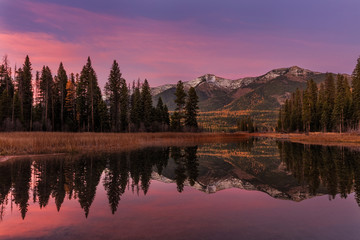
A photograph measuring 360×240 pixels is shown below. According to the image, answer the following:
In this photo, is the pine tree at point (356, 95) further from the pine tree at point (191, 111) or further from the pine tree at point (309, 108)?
the pine tree at point (191, 111)

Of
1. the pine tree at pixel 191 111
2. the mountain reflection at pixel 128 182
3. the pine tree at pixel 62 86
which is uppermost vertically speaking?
the pine tree at pixel 62 86

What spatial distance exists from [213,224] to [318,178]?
8533 millimetres

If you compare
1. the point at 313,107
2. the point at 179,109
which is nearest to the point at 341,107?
the point at 313,107

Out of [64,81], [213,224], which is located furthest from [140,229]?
[64,81]

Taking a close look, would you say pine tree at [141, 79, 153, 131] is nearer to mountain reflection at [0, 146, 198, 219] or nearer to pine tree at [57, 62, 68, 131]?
pine tree at [57, 62, 68, 131]

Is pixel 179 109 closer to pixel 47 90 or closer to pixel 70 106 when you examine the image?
pixel 70 106

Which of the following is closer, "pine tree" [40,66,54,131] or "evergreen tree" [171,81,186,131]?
"pine tree" [40,66,54,131]

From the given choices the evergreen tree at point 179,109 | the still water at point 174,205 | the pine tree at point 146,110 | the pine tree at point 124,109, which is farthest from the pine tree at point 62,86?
the still water at point 174,205

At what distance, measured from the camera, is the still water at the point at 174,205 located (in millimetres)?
5934

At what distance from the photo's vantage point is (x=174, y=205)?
8367 millimetres

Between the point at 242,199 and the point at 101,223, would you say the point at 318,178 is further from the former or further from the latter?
the point at 101,223

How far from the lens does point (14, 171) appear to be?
13.2m

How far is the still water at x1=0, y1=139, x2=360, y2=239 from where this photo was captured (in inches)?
234

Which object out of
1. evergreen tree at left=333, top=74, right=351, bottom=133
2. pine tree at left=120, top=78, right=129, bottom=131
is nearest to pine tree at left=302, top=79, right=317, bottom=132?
evergreen tree at left=333, top=74, right=351, bottom=133
